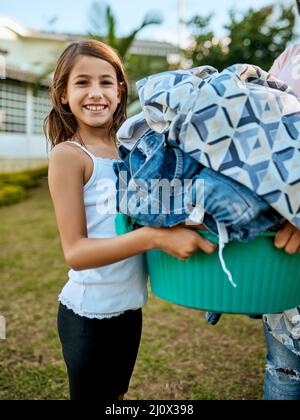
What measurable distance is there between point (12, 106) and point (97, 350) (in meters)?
12.2

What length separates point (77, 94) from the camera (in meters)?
1.38

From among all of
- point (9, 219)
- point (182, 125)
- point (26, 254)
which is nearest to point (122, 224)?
point (182, 125)

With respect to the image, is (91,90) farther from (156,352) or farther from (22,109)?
(22,109)

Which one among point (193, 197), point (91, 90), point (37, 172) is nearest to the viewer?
point (193, 197)

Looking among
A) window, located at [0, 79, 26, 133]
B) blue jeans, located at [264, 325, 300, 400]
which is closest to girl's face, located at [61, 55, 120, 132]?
blue jeans, located at [264, 325, 300, 400]

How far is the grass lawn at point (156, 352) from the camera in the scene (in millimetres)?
2467

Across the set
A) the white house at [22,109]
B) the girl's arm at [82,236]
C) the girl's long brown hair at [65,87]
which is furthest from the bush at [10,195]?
the girl's arm at [82,236]

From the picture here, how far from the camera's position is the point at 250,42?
10930 millimetres

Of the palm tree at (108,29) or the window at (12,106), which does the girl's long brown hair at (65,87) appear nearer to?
the palm tree at (108,29)

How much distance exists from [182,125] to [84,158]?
0.41m

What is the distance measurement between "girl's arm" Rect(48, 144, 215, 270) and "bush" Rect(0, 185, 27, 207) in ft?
25.0

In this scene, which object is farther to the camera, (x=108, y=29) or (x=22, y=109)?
(x=22, y=109)

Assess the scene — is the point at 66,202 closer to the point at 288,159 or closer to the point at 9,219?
the point at 288,159

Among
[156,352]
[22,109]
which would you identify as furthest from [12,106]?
[156,352]
